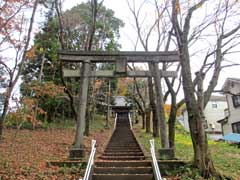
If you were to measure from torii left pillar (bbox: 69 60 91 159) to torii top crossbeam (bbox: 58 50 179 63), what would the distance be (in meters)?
0.31

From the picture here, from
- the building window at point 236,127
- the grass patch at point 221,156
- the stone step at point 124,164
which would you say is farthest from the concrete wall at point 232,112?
the stone step at point 124,164

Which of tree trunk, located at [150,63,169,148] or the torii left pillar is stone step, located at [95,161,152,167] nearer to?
the torii left pillar

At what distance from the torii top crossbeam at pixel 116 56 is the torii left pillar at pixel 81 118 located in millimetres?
311

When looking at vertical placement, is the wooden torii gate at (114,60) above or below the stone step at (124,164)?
above

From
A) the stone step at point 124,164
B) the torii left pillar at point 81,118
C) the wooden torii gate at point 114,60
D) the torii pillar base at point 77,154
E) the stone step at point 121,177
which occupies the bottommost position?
the stone step at point 121,177

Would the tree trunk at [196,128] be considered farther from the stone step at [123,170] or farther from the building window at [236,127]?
the building window at [236,127]

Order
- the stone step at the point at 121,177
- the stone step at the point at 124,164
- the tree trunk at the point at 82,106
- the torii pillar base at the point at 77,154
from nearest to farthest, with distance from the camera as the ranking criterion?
the stone step at the point at 121,177, the stone step at the point at 124,164, the torii pillar base at the point at 77,154, the tree trunk at the point at 82,106

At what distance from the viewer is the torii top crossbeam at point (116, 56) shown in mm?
9797

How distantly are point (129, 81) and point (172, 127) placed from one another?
16.8m

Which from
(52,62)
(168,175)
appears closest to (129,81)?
(52,62)

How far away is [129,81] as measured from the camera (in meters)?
28.7

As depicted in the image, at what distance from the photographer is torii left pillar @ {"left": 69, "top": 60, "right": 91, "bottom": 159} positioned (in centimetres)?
862

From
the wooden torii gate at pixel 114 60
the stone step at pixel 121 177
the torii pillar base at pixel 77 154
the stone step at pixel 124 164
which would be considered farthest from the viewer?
the wooden torii gate at pixel 114 60

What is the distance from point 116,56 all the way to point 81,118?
2851 millimetres
